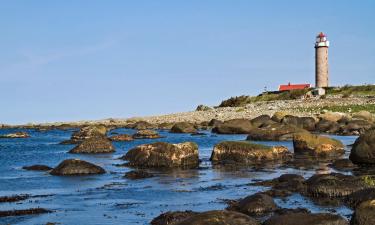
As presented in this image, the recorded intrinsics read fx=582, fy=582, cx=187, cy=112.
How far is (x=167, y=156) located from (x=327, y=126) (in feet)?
94.3

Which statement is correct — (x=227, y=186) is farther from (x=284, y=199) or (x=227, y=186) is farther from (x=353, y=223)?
(x=353, y=223)

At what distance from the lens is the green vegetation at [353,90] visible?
86.1 m

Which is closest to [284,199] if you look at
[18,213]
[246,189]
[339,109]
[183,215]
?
[246,189]

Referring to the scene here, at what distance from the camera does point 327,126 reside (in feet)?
172

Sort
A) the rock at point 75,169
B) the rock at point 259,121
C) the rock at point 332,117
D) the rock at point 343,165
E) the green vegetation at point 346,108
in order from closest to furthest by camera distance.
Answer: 1. the rock at point 75,169
2. the rock at point 343,165
3. the rock at point 259,121
4. the rock at point 332,117
5. the green vegetation at point 346,108

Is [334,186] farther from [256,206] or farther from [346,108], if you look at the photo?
[346,108]

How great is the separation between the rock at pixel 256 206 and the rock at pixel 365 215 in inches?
119

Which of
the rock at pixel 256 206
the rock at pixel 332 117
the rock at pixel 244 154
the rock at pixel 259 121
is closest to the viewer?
the rock at pixel 256 206

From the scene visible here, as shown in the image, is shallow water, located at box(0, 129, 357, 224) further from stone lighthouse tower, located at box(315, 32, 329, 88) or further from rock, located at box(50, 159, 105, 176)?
stone lighthouse tower, located at box(315, 32, 329, 88)

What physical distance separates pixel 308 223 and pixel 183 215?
3378 millimetres

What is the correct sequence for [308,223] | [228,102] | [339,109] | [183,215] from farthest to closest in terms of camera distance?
[228,102]
[339,109]
[183,215]
[308,223]

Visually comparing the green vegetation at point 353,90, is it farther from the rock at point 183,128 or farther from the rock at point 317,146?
the rock at point 317,146

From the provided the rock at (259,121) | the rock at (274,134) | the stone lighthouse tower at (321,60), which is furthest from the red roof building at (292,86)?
the rock at (274,134)

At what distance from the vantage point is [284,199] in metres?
16.9
